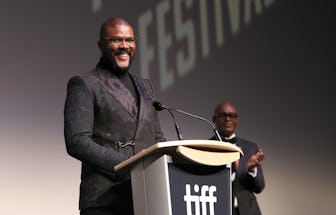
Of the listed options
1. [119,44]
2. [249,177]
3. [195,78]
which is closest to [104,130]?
[119,44]

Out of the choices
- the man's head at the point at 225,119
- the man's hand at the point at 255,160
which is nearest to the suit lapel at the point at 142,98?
the man's hand at the point at 255,160

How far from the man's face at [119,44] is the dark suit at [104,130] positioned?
0.20 ft

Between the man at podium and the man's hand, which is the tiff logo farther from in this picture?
the man at podium

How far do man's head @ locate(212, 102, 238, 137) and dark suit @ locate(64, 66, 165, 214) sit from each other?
2.16m

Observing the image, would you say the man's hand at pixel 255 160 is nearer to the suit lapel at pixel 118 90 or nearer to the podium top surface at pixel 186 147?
the suit lapel at pixel 118 90

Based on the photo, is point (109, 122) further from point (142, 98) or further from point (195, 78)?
point (195, 78)

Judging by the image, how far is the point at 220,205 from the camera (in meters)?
2.05

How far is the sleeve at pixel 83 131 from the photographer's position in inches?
82.1
